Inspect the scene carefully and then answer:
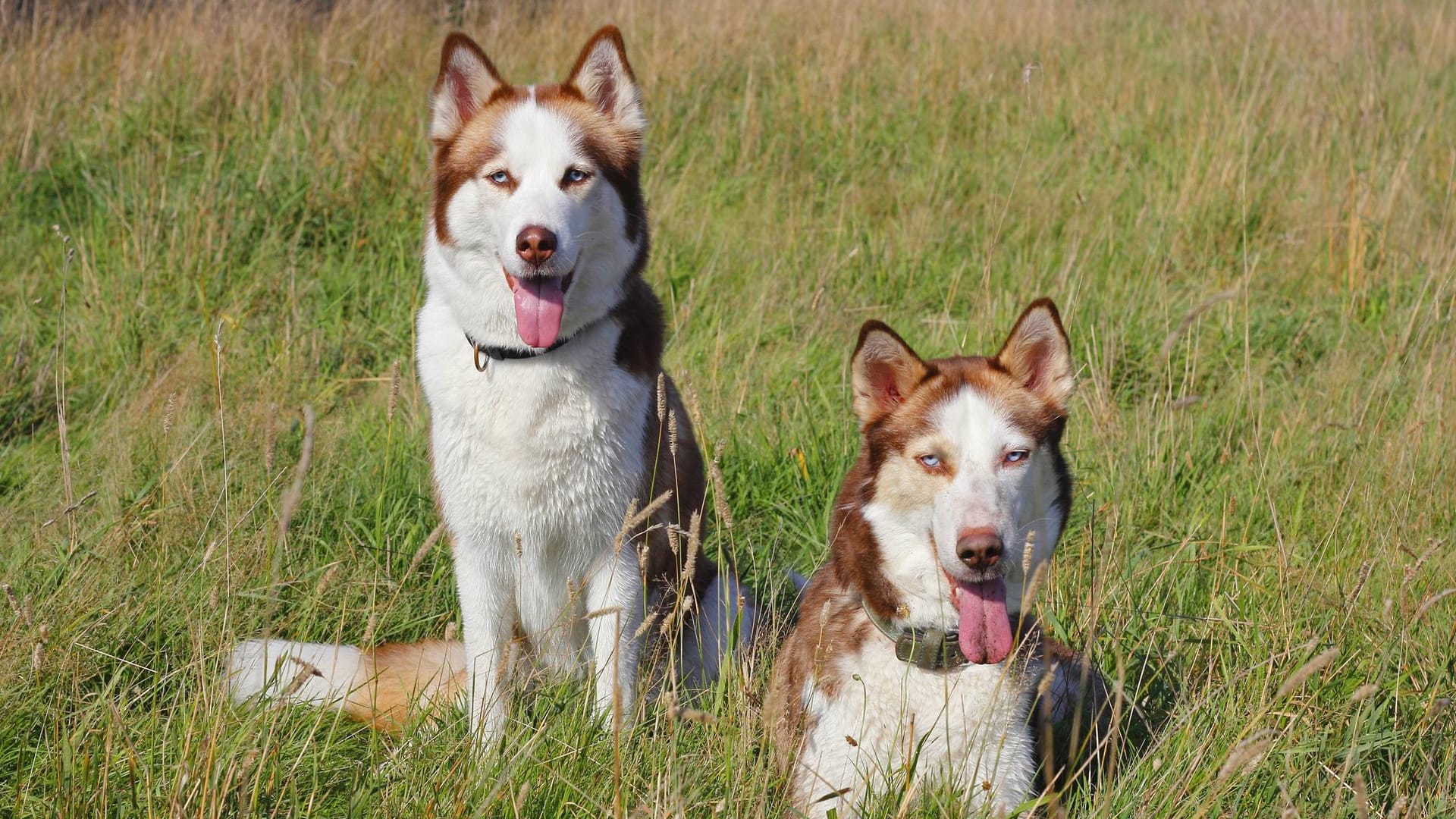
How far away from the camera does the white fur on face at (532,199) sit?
320 cm

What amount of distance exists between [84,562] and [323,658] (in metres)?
0.68

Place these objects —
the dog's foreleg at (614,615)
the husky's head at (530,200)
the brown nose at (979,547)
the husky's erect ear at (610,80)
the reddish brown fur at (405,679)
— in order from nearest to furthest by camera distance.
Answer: the brown nose at (979,547)
the reddish brown fur at (405,679)
the husky's head at (530,200)
the dog's foreleg at (614,615)
the husky's erect ear at (610,80)

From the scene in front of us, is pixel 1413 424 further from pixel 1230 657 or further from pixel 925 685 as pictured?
pixel 925 685

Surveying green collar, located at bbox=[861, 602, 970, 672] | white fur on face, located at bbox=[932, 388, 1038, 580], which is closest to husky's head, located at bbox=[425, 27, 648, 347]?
white fur on face, located at bbox=[932, 388, 1038, 580]

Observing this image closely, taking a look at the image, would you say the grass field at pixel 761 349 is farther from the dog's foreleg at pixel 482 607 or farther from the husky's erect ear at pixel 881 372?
the husky's erect ear at pixel 881 372

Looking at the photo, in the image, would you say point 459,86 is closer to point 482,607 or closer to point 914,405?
point 482,607

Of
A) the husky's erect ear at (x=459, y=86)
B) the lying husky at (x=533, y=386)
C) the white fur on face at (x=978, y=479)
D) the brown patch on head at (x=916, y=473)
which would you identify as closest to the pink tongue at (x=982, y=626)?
the white fur on face at (x=978, y=479)

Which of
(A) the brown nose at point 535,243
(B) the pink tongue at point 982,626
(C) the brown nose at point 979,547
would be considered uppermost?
(A) the brown nose at point 535,243

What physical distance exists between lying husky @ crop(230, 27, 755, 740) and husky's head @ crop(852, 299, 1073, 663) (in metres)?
0.55

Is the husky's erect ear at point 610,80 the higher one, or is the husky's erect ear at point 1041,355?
the husky's erect ear at point 610,80

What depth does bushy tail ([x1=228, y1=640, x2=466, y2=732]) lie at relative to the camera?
8.65 ft

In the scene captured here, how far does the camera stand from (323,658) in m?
3.09

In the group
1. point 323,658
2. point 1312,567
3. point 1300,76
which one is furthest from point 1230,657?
point 1300,76

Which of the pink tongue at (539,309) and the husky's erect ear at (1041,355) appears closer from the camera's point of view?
the husky's erect ear at (1041,355)
